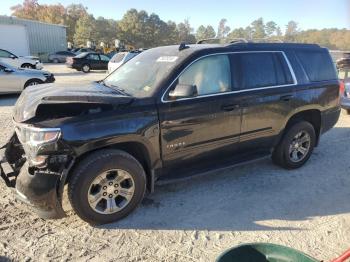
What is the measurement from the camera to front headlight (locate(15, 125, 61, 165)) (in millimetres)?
3332

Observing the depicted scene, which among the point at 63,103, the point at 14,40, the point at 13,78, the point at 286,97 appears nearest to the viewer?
the point at 63,103

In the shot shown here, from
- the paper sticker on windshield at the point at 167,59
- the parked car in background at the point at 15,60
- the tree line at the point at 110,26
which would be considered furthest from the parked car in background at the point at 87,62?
the tree line at the point at 110,26

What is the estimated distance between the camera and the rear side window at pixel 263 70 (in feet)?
15.2

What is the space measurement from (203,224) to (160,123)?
3.90 feet

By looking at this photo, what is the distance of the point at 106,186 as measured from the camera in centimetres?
374

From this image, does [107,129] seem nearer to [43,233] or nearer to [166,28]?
[43,233]

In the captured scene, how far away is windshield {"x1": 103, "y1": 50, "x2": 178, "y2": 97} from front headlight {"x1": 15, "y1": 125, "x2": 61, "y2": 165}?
3.48ft

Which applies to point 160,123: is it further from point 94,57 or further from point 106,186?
point 94,57

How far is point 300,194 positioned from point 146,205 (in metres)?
2.00

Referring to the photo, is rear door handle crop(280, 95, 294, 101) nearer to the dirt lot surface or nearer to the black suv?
the black suv

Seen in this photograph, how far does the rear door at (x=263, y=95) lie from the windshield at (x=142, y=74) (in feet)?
3.23

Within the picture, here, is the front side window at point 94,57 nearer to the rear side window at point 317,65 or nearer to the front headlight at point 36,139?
the rear side window at point 317,65

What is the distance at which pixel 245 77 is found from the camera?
4.64 metres

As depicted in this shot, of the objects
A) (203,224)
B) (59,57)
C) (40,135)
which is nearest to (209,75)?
(203,224)
